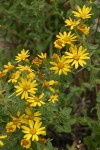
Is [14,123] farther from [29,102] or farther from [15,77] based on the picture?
[15,77]

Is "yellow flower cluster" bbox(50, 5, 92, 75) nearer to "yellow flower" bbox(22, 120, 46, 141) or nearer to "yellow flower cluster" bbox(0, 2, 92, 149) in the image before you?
"yellow flower cluster" bbox(0, 2, 92, 149)

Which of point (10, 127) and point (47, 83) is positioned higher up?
point (47, 83)

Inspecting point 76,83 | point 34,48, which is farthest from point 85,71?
point 34,48

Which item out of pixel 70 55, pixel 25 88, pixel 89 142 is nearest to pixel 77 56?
pixel 70 55

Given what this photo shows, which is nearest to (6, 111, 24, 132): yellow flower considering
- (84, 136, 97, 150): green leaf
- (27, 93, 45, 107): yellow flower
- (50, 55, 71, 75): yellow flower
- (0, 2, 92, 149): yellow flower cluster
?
(0, 2, 92, 149): yellow flower cluster

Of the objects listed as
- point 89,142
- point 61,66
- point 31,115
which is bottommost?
point 89,142
